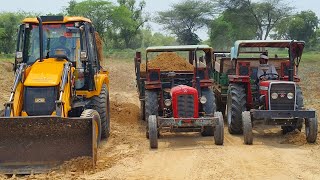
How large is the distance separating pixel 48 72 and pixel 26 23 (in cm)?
160

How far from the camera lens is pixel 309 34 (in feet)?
174

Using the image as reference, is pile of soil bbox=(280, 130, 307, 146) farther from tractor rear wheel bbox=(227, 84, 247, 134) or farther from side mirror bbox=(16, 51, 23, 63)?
side mirror bbox=(16, 51, 23, 63)

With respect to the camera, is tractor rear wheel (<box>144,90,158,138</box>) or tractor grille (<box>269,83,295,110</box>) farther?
tractor rear wheel (<box>144,90,158,138</box>)

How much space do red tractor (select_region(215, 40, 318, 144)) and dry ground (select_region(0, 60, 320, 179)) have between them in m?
0.35

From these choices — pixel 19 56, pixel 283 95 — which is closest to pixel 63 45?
pixel 19 56

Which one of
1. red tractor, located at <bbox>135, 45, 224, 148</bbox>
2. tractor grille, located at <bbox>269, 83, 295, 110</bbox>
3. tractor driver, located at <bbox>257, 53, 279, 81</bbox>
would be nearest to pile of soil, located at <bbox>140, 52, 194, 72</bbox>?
red tractor, located at <bbox>135, 45, 224, 148</bbox>

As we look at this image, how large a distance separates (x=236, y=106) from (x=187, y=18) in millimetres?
45244

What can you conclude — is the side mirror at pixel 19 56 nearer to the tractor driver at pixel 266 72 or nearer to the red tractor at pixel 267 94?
the red tractor at pixel 267 94

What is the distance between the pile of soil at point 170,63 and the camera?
11.9m

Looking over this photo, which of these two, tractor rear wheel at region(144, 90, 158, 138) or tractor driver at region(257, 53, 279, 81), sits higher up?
tractor driver at region(257, 53, 279, 81)

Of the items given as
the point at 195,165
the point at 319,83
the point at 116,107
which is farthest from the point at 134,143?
the point at 319,83

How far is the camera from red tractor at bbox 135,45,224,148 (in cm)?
930

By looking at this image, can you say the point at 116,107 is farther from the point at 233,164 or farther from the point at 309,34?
the point at 309,34

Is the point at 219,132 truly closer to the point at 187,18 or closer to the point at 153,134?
the point at 153,134
